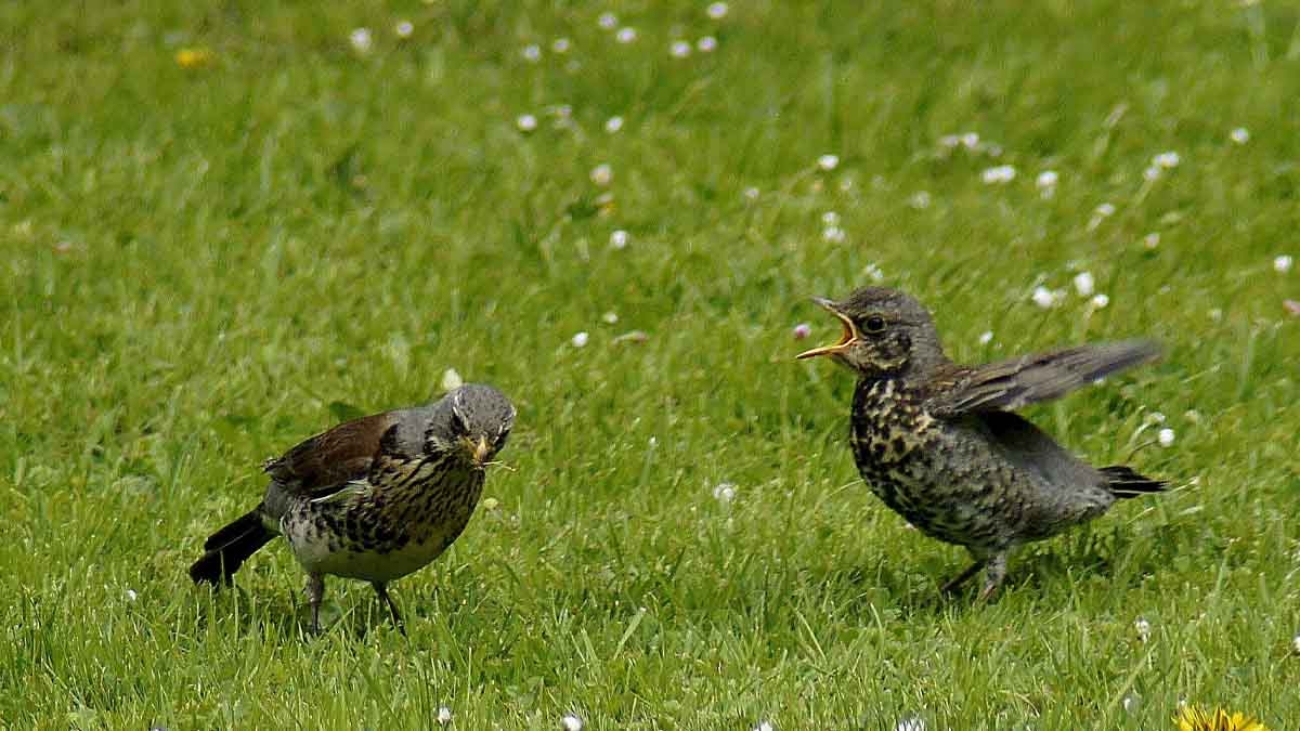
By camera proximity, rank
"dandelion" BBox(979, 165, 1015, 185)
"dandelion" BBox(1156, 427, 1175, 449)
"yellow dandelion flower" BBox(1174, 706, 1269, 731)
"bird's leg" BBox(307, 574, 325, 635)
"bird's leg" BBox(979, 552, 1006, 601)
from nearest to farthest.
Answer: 1. "yellow dandelion flower" BBox(1174, 706, 1269, 731)
2. "bird's leg" BBox(307, 574, 325, 635)
3. "bird's leg" BBox(979, 552, 1006, 601)
4. "dandelion" BBox(1156, 427, 1175, 449)
5. "dandelion" BBox(979, 165, 1015, 185)

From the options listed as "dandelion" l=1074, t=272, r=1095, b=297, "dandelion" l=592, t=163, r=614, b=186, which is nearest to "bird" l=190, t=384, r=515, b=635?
"dandelion" l=1074, t=272, r=1095, b=297

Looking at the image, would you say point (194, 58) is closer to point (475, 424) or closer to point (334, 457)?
point (334, 457)

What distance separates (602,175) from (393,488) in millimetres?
3639

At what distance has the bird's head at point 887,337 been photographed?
5.73 meters

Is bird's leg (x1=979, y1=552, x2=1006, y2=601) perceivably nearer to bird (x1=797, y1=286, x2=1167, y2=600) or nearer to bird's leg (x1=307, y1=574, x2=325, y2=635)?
bird (x1=797, y1=286, x2=1167, y2=600)

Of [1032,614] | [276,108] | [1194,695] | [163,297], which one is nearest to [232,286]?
[163,297]

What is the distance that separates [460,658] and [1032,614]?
5.19 ft

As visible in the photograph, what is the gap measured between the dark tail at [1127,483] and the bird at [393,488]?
6.00ft

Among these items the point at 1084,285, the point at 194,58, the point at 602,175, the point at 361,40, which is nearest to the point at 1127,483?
the point at 1084,285

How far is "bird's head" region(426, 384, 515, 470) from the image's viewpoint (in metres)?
5.11

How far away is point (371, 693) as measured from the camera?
189 inches

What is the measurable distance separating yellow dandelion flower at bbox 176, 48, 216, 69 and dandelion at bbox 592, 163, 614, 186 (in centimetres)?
234

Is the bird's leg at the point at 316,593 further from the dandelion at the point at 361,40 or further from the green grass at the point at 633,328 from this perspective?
the dandelion at the point at 361,40

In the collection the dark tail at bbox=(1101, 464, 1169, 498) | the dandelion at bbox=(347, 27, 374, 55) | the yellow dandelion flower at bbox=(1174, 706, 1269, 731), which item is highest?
the yellow dandelion flower at bbox=(1174, 706, 1269, 731)
